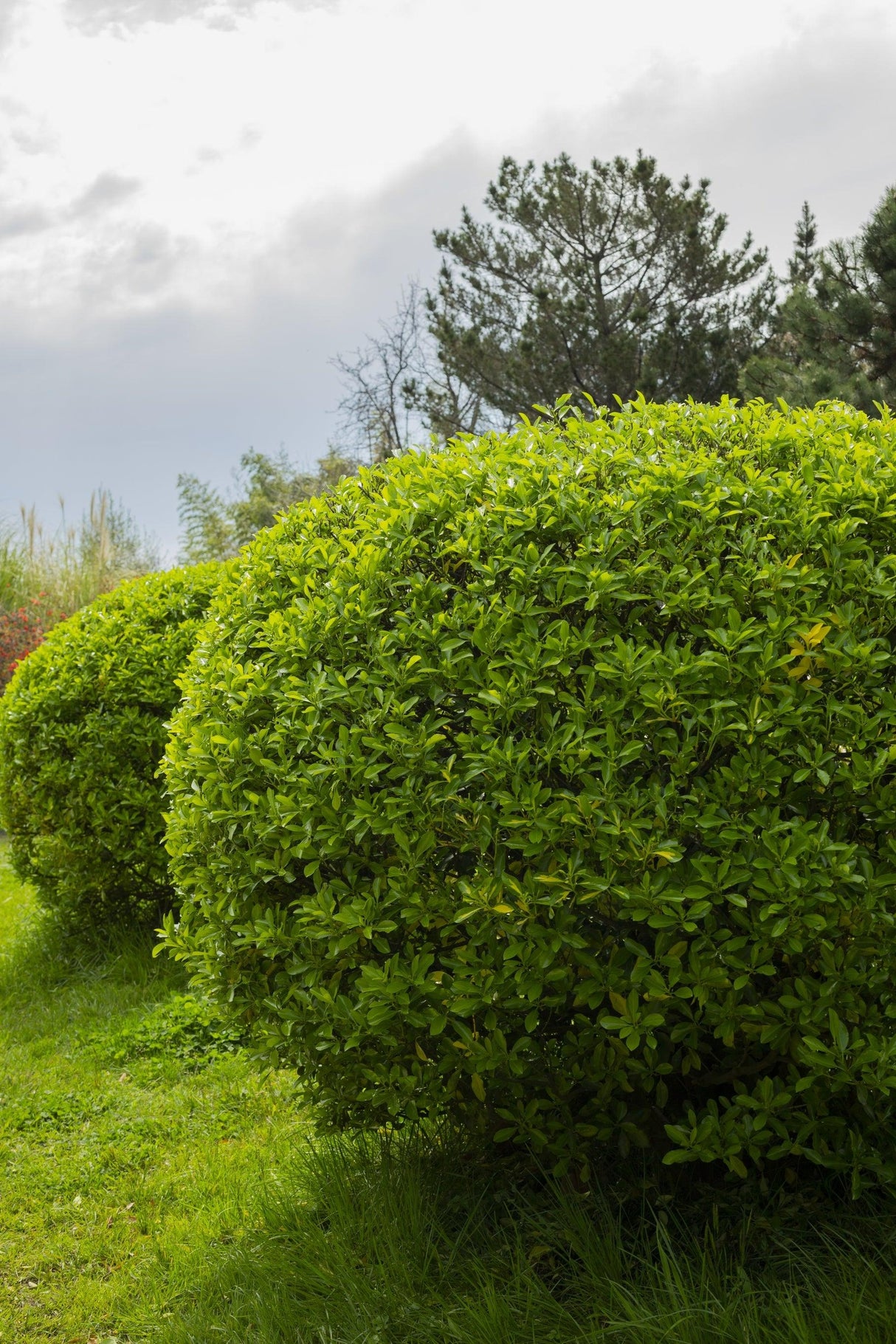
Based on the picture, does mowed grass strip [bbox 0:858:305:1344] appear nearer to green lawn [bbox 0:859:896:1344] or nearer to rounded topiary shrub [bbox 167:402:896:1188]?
green lawn [bbox 0:859:896:1344]

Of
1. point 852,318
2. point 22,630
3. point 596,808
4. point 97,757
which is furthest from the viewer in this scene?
point 22,630

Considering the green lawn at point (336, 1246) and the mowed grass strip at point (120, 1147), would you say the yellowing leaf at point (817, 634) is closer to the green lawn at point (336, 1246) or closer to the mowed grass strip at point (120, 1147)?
the green lawn at point (336, 1246)

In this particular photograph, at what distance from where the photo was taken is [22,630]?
1434 centimetres

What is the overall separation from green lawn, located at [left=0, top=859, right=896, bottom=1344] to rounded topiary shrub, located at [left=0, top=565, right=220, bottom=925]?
1672 millimetres

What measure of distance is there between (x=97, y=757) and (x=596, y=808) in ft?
14.1

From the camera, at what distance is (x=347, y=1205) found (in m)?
3.14

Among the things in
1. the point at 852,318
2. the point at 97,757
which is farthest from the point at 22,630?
the point at 852,318

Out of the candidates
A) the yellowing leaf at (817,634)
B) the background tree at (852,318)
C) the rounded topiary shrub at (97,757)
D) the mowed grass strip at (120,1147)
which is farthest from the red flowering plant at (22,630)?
the yellowing leaf at (817,634)

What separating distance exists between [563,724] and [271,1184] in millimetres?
2008

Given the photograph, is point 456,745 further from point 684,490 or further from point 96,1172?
point 96,1172

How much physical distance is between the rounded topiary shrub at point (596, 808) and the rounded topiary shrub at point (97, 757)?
10.4 feet

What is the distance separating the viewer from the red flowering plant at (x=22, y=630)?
13766 millimetres

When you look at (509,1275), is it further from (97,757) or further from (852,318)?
(852,318)

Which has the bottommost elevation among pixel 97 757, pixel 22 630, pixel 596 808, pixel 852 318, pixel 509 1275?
pixel 509 1275
